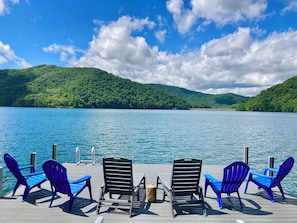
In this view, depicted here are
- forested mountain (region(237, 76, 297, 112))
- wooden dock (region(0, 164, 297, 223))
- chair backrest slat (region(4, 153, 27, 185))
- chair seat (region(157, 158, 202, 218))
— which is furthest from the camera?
forested mountain (region(237, 76, 297, 112))

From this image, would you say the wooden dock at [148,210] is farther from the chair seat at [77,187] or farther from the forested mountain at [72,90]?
the forested mountain at [72,90]

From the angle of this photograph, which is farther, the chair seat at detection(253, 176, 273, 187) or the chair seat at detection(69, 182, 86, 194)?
the chair seat at detection(253, 176, 273, 187)

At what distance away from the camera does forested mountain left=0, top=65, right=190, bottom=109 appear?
334 feet

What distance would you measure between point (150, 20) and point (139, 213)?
3551cm

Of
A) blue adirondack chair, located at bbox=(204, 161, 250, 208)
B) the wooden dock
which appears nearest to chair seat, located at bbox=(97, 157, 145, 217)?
the wooden dock

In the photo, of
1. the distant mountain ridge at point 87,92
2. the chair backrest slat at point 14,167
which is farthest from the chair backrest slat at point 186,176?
the distant mountain ridge at point 87,92

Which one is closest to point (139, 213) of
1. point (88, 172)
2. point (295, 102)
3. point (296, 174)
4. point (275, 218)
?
point (275, 218)

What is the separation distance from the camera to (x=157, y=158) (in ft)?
55.8

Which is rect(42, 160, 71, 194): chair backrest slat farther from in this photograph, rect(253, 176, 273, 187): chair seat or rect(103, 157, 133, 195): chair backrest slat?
rect(253, 176, 273, 187): chair seat

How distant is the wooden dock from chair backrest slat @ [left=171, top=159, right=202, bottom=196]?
1.26ft

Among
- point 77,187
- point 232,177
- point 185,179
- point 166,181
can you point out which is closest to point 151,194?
point 166,181

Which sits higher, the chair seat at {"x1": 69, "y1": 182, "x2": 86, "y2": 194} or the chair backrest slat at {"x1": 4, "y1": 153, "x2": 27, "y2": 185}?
the chair backrest slat at {"x1": 4, "y1": 153, "x2": 27, "y2": 185}

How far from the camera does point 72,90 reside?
355 ft

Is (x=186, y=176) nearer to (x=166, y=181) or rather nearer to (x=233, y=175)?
(x=166, y=181)
